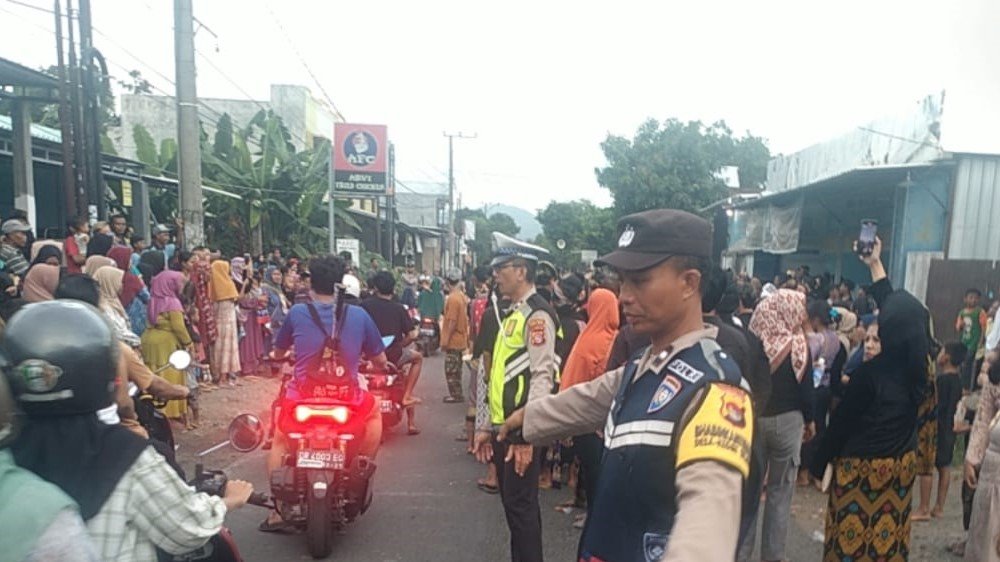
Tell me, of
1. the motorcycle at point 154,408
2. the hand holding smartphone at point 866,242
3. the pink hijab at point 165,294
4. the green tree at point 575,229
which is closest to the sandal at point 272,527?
the motorcycle at point 154,408

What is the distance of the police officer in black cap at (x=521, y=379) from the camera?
3.57 m

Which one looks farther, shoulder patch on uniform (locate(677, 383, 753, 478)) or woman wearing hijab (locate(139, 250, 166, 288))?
woman wearing hijab (locate(139, 250, 166, 288))

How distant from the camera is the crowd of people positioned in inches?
60.2

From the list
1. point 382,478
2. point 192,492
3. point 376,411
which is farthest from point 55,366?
point 382,478

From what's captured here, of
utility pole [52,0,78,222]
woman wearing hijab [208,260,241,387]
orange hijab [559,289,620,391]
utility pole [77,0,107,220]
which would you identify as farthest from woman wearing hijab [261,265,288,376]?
orange hijab [559,289,620,391]

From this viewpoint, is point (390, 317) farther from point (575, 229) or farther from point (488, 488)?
point (575, 229)

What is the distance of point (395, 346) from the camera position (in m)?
6.73

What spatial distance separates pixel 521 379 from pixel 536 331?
0.29m

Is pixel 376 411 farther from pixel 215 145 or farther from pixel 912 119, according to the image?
pixel 215 145

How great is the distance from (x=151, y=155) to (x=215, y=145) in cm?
178

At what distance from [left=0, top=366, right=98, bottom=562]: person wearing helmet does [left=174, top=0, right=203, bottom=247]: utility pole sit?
874cm

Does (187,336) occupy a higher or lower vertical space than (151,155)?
lower

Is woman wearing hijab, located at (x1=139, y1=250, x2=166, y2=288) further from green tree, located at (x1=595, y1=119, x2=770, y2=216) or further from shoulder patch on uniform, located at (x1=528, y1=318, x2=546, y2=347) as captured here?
green tree, located at (x1=595, y1=119, x2=770, y2=216)

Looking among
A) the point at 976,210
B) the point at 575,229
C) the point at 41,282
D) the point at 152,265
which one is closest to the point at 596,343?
the point at 41,282
